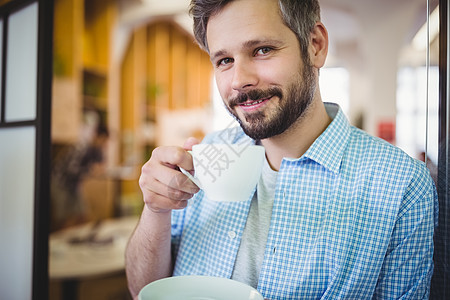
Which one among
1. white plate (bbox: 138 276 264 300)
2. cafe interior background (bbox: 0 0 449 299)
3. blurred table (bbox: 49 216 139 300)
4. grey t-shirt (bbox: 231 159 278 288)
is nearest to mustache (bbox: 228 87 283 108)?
cafe interior background (bbox: 0 0 449 299)

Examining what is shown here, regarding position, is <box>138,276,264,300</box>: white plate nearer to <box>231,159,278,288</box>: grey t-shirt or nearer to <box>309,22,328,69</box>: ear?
<box>231,159,278,288</box>: grey t-shirt

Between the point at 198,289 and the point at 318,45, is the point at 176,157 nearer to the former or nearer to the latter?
the point at 198,289

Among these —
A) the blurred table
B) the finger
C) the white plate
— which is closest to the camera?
the white plate

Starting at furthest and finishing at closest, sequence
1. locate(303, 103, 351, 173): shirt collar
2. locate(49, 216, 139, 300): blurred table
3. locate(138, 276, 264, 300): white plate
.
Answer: locate(49, 216, 139, 300): blurred table
locate(303, 103, 351, 173): shirt collar
locate(138, 276, 264, 300): white plate

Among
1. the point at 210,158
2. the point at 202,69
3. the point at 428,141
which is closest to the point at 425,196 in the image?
the point at 428,141

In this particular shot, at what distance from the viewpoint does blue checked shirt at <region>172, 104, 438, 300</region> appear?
29.0 inches

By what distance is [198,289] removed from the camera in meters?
0.59

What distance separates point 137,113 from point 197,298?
361cm

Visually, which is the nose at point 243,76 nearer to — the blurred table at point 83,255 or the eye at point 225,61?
the eye at point 225,61

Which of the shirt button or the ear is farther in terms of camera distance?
the shirt button

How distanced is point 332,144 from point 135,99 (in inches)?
135

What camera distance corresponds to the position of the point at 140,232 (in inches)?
34.6

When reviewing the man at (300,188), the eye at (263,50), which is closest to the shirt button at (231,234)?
Result: the man at (300,188)

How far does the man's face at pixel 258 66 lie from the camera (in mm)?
711
